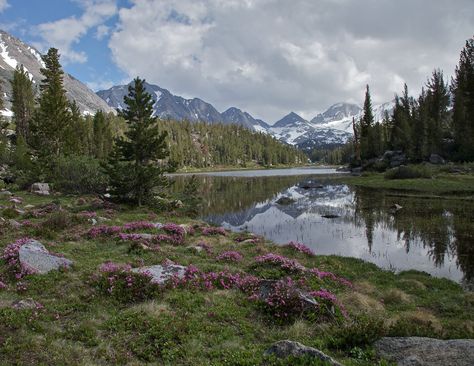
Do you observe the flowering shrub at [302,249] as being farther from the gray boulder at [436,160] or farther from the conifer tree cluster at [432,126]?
the gray boulder at [436,160]

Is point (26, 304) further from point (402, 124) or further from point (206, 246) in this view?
point (402, 124)

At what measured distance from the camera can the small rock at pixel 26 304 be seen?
1052cm

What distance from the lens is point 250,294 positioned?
13.6 metres

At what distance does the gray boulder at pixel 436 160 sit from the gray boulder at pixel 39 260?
87457mm

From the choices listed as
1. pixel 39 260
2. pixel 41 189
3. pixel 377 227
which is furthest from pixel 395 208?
pixel 41 189

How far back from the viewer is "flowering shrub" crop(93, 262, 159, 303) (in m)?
12.3

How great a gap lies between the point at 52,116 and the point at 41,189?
19396mm

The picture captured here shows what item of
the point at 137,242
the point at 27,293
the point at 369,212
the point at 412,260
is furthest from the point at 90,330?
the point at 369,212

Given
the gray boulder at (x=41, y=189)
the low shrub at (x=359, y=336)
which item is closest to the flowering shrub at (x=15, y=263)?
the low shrub at (x=359, y=336)

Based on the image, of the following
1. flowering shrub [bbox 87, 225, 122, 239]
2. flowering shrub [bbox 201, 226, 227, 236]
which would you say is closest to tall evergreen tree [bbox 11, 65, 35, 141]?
flowering shrub [bbox 87, 225, 122, 239]

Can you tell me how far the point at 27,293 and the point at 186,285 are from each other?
556 centimetres

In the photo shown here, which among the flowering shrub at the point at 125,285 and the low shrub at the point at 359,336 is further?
the flowering shrub at the point at 125,285

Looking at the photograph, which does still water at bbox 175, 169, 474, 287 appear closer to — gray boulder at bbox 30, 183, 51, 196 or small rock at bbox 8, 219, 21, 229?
small rock at bbox 8, 219, 21, 229

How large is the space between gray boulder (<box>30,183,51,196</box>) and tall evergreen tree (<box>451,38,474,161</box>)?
6733 cm
